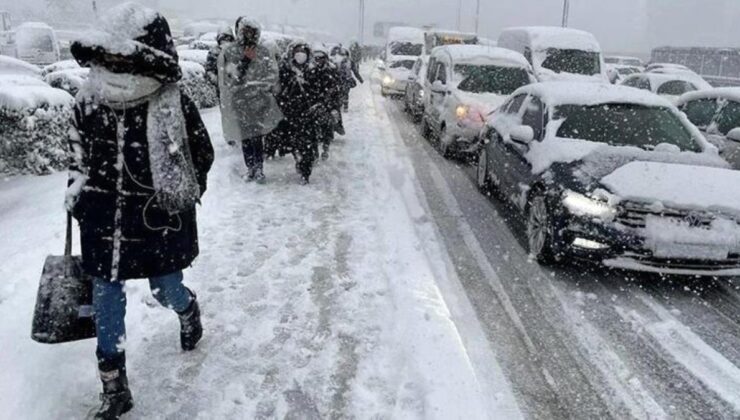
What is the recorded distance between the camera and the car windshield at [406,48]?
947 inches

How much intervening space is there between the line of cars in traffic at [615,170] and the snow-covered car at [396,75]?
36.3 ft

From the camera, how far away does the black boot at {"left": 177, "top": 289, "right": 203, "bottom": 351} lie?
3541 mm

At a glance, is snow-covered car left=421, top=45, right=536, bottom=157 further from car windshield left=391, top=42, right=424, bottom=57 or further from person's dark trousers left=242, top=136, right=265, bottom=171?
car windshield left=391, top=42, right=424, bottom=57

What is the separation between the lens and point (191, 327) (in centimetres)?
363

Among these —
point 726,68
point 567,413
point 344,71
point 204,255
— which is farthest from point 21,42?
point 726,68

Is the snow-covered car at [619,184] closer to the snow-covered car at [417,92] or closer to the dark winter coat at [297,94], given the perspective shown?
the dark winter coat at [297,94]

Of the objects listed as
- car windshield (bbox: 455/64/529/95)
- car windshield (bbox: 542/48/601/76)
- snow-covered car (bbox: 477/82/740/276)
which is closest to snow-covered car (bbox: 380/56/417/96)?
→ car windshield (bbox: 542/48/601/76)

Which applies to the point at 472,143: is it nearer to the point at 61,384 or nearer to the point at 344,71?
the point at 344,71

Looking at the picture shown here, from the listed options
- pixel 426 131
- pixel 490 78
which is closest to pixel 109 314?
pixel 490 78

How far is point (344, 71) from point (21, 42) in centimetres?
1800

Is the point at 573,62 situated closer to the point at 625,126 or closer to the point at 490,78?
the point at 490,78

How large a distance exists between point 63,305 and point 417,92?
42.6 feet

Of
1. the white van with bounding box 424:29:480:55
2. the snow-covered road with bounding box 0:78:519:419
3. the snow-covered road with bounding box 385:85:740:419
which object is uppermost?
the white van with bounding box 424:29:480:55

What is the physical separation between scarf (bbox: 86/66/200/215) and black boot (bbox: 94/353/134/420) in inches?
31.8
